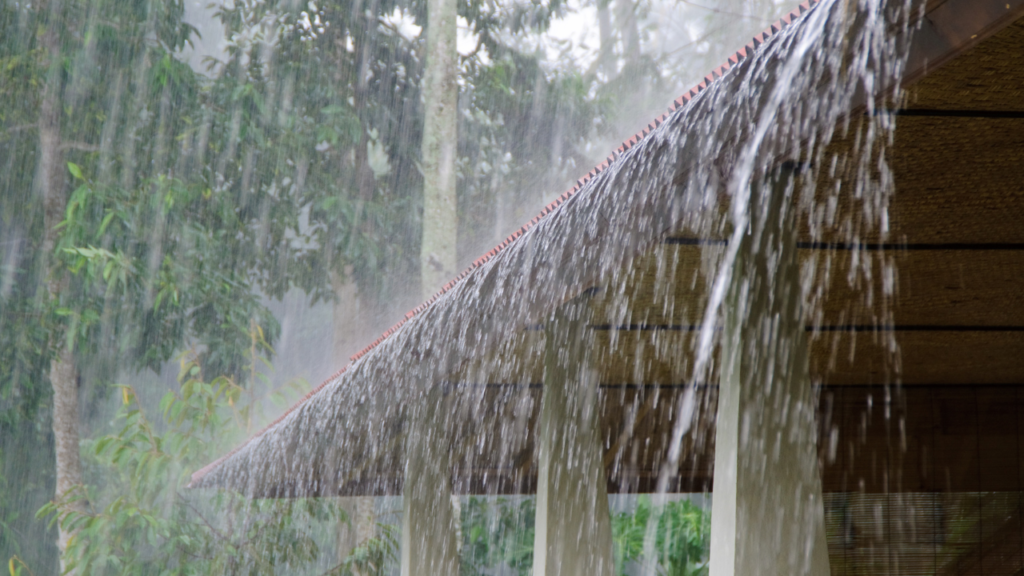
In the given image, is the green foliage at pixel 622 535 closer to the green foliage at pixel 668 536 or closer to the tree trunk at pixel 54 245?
the green foliage at pixel 668 536

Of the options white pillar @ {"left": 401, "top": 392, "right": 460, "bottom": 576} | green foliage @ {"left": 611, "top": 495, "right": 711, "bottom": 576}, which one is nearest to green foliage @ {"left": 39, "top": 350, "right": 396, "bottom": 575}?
green foliage @ {"left": 611, "top": 495, "right": 711, "bottom": 576}

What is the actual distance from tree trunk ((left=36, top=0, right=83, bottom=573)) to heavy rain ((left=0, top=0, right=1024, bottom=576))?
0.04 m

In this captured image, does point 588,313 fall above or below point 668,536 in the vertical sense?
above

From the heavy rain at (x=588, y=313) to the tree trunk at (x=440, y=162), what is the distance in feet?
0.17

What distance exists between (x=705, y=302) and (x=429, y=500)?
1765mm

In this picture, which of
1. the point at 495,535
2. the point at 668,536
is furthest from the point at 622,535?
the point at 495,535

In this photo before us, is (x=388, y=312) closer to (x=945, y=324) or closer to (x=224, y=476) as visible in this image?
(x=224, y=476)

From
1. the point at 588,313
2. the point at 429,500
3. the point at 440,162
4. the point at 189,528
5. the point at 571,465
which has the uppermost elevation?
the point at 440,162

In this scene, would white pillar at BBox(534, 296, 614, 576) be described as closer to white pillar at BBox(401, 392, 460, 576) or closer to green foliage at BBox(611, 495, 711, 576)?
white pillar at BBox(401, 392, 460, 576)

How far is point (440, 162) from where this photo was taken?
1163 centimetres

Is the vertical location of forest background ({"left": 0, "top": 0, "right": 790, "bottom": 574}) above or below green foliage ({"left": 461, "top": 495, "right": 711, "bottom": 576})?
above

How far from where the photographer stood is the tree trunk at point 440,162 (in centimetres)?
1138

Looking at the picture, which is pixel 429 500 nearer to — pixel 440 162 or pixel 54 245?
pixel 440 162

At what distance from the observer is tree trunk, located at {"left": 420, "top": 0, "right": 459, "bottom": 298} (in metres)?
11.4
